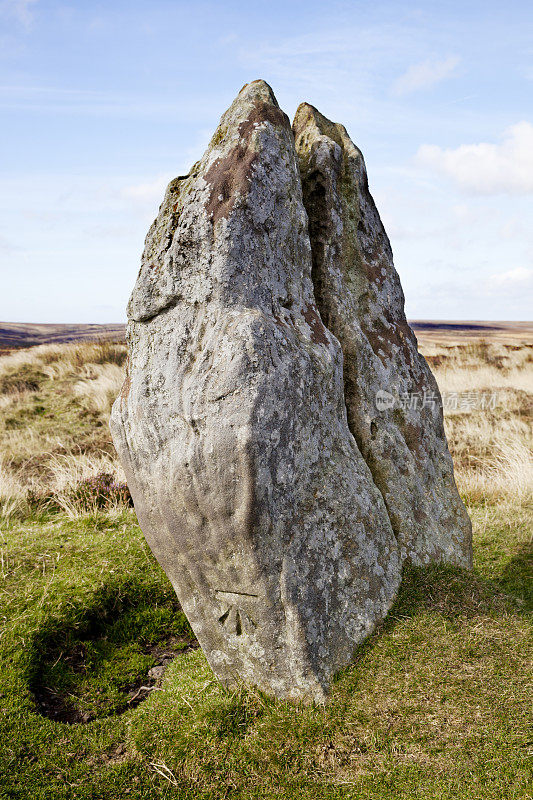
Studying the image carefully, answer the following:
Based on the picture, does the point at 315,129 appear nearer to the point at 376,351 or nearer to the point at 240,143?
the point at 240,143

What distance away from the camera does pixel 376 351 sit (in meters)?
5.26

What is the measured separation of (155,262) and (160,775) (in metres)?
3.46

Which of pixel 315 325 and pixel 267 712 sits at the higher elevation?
pixel 315 325

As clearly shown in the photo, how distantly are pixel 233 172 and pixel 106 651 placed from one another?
4.15 m

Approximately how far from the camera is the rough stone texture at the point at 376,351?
16.4 ft

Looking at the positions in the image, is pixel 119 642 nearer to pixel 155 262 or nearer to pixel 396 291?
pixel 155 262

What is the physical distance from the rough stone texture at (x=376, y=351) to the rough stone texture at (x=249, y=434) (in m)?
0.44

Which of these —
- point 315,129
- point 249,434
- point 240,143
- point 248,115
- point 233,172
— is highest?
point 315,129

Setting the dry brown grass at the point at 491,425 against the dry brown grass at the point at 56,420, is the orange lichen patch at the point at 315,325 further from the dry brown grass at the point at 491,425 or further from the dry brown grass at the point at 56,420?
the dry brown grass at the point at 491,425

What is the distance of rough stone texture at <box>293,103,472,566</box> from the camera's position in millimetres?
4988

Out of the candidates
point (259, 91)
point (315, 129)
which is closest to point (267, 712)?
point (259, 91)

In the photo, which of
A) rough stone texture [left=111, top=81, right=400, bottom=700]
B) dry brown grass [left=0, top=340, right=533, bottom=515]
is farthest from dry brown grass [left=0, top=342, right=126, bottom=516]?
rough stone texture [left=111, top=81, right=400, bottom=700]

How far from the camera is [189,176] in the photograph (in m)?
4.68

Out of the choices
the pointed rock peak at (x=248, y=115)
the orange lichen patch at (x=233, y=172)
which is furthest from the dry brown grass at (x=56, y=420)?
the pointed rock peak at (x=248, y=115)
